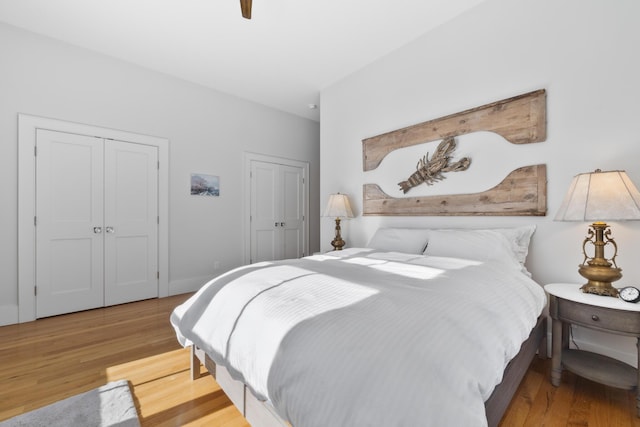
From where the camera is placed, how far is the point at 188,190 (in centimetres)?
392

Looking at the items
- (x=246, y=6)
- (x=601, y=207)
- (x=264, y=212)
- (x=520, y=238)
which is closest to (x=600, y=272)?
(x=601, y=207)

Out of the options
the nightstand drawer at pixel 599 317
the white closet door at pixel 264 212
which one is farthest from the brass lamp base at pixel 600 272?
the white closet door at pixel 264 212

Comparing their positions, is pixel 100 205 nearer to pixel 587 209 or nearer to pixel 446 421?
pixel 446 421

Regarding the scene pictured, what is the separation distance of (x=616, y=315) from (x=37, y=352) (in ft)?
12.6

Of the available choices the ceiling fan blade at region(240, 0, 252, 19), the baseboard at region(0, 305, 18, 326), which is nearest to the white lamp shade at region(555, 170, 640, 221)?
the ceiling fan blade at region(240, 0, 252, 19)

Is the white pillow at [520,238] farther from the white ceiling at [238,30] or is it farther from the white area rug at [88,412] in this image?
the white area rug at [88,412]

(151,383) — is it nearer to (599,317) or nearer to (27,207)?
(27,207)

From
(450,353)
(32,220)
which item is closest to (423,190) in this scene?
(450,353)

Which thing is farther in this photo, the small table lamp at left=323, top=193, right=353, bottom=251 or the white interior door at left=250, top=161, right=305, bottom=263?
the white interior door at left=250, top=161, right=305, bottom=263

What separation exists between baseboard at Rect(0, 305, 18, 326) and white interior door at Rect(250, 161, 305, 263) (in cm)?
258

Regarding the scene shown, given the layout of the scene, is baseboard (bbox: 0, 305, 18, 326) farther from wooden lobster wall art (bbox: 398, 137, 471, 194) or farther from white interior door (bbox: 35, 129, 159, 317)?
wooden lobster wall art (bbox: 398, 137, 471, 194)

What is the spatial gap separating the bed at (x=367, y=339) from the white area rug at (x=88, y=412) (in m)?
0.40

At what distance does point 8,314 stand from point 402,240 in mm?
3855

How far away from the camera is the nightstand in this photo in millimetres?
1518
